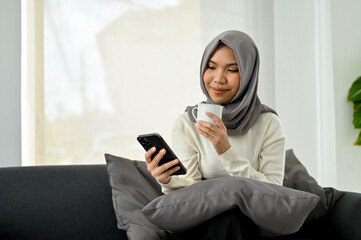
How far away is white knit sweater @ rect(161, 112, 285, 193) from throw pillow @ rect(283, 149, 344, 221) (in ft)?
0.74

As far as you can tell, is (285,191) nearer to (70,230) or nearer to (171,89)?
(70,230)

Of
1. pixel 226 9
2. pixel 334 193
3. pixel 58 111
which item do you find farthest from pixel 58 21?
pixel 334 193

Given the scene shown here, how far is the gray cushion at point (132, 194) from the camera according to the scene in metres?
1.83

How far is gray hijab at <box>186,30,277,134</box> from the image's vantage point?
1.94m

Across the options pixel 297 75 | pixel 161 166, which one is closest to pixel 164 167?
pixel 161 166

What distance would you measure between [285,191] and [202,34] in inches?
74.2

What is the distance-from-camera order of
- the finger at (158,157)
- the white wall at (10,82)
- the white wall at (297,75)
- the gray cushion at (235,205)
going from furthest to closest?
the white wall at (297,75) → the white wall at (10,82) → the finger at (158,157) → the gray cushion at (235,205)

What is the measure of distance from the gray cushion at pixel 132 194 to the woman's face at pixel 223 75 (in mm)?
438

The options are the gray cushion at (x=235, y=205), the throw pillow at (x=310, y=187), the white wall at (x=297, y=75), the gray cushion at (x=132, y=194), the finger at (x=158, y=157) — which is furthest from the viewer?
the white wall at (x=297, y=75)

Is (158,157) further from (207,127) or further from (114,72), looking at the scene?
(114,72)

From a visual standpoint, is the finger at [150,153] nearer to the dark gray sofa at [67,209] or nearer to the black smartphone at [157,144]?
the black smartphone at [157,144]

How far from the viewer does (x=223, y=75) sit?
1982mm

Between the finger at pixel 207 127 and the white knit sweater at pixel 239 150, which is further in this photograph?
the white knit sweater at pixel 239 150

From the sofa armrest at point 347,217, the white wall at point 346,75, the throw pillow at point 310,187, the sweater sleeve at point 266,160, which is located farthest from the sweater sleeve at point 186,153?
the white wall at point 346,75
